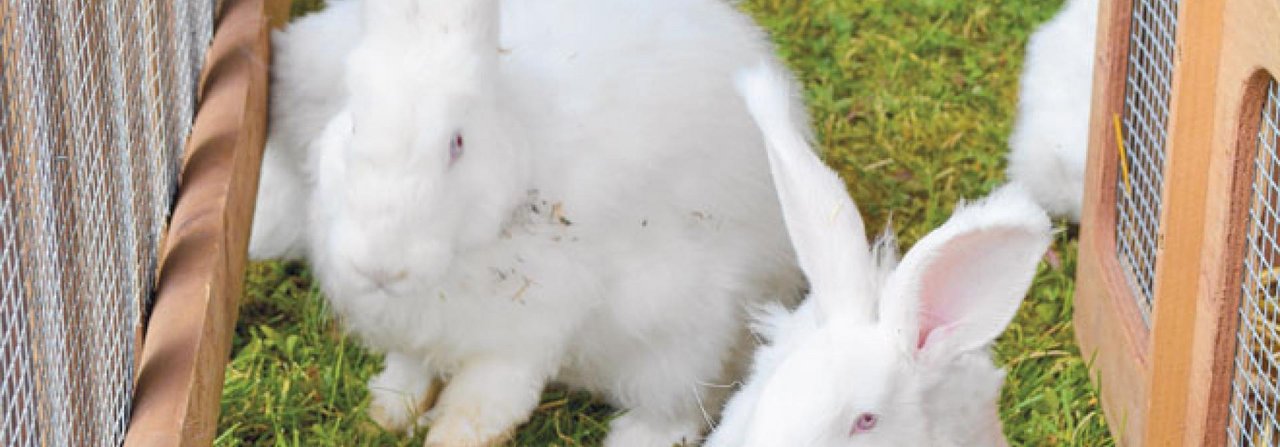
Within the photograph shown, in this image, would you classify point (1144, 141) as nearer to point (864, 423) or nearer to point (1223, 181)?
point (1223, 181)

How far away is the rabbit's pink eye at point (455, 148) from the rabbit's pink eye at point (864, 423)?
937 mm

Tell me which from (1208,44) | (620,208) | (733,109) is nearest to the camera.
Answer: (1208,44)

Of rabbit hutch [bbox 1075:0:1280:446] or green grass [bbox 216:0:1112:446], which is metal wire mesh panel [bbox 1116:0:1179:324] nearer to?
rabbit hutch [bbox 1075:0:1280:446]

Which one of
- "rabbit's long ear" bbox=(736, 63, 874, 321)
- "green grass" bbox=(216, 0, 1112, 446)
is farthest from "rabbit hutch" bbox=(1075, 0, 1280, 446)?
"rabbit's long ear" bbox=(736, 63, 874, 321)

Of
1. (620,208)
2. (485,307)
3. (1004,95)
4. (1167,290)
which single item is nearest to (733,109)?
(620,208)

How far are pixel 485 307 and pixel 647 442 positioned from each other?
0.49 m

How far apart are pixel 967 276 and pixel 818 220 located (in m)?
0.24

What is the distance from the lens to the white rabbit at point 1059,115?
4359 millimetres

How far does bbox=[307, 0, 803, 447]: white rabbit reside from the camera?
3.28m

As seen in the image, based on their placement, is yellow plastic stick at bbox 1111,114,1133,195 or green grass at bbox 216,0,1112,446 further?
green grass at bbox 216,0,1112,446

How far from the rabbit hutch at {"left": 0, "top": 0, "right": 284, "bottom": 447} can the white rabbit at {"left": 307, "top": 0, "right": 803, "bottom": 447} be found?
0.77 ft

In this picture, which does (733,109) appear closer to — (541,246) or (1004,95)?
(541,246)

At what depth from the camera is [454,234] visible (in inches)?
130

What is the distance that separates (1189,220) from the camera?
9.83ft
